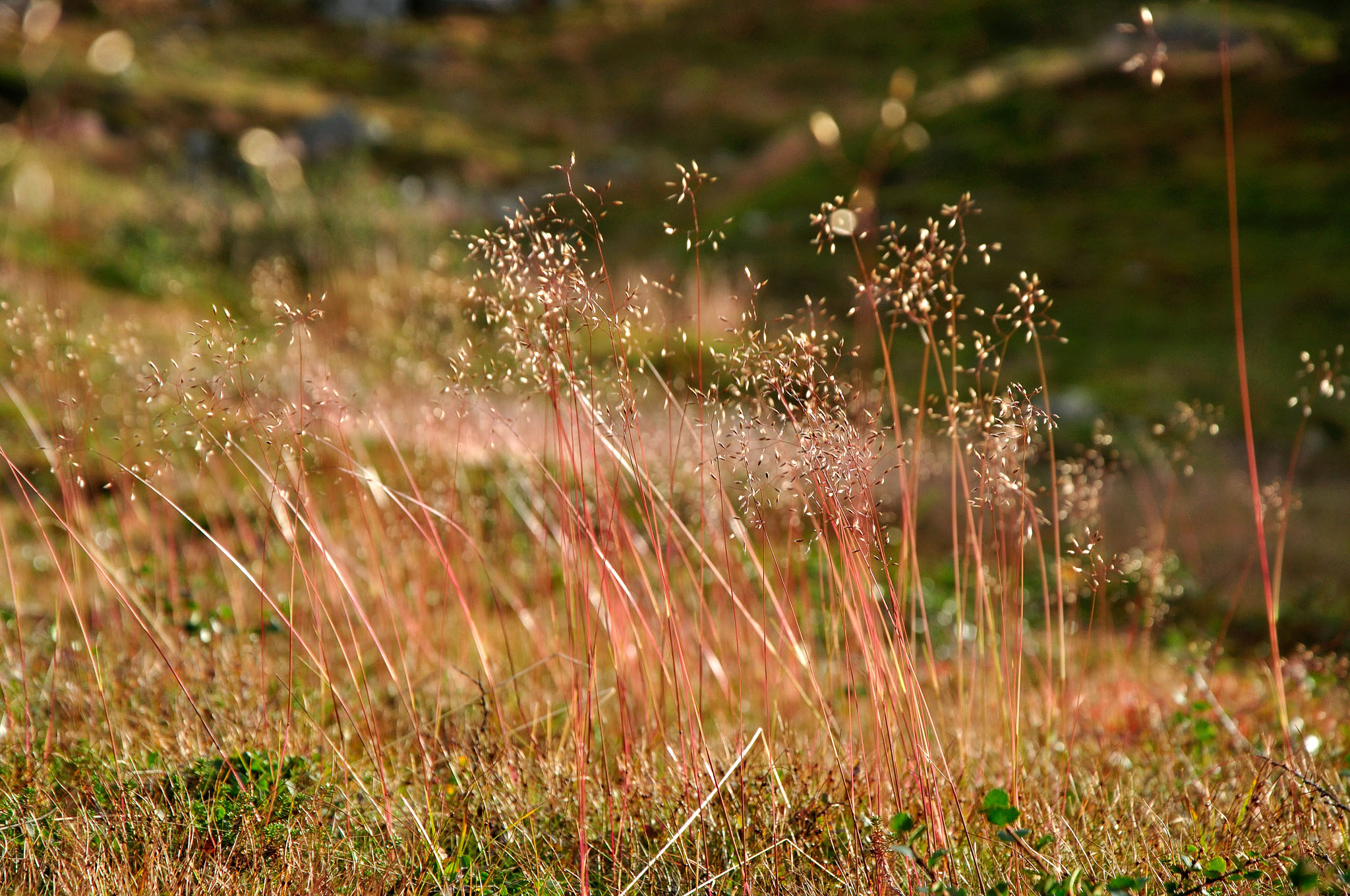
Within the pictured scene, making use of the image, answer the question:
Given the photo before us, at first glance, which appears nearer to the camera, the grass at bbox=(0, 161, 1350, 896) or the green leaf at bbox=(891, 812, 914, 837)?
the green leaf at bbox=(891, 812, 914, 837)

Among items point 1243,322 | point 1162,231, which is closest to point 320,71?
point 1162,231

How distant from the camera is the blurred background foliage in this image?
7.79 m

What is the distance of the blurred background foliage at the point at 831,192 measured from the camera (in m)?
7.79

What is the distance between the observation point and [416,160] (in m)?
20.1

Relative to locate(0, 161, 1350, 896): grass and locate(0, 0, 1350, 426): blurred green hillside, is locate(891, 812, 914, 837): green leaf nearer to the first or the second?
locate(0, 161, 1350, 896): grass

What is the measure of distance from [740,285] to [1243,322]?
4.96 m

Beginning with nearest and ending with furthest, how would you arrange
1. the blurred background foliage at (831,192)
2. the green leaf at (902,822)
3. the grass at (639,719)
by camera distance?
the green leaf at (902,822), the grass at (639,719), the blurred background foliage at (831,192)

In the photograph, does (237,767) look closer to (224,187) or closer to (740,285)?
(740,285)

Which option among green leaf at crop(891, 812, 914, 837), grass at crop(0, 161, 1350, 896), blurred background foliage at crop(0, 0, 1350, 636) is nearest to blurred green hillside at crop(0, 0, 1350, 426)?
blurred background foliage at crop(0, 0, 1350, 636)

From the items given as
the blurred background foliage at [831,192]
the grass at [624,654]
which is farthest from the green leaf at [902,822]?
the blurred background foliage at [831,192]

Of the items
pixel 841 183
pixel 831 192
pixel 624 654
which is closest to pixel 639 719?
pixel 624 654

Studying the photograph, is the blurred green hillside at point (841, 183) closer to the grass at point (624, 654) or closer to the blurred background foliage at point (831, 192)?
the blurred background foliage at point (831, 192)

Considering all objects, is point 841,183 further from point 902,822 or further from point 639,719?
point 902,822

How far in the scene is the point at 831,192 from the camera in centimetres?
1193
